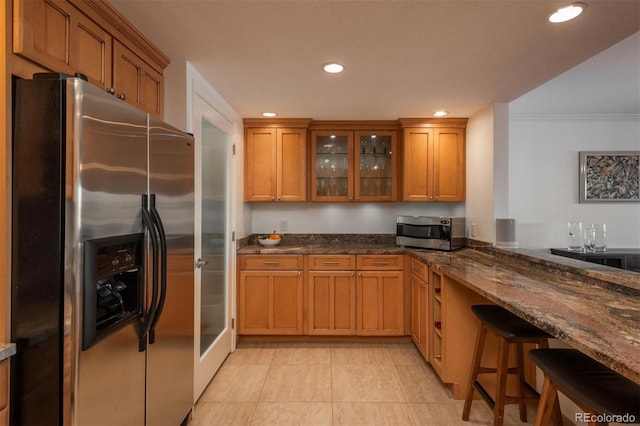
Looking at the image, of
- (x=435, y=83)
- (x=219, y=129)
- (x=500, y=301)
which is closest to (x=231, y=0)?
(x=219, y=129)

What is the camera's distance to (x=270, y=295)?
341 centimetres

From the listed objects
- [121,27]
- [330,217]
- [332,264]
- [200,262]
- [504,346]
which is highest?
[121,27]

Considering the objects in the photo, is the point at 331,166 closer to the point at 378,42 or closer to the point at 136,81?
the point at 378,42

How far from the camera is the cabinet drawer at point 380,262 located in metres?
3.43

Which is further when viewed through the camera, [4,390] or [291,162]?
[291,162]

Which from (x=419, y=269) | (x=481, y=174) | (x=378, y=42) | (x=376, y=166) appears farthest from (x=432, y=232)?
(x=378, y=42)

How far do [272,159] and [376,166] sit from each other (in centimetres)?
113

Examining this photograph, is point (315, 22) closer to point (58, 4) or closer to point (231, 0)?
point (231, 0)

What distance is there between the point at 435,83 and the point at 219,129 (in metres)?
1.74

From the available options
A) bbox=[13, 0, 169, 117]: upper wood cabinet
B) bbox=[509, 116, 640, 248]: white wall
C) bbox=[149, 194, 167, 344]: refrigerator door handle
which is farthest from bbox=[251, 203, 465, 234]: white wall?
bbox=[149, 194, 167, 344]: refrigerator door handle

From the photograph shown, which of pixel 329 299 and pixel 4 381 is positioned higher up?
pixel 4 381

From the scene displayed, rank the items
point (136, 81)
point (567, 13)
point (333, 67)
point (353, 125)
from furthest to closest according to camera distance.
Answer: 1. point (353, 125)
2. point (333, 67)
3. point (136, 81)
4. point (567, 13)

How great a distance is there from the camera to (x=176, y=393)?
1.90 metres

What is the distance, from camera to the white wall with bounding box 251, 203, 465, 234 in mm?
4062
